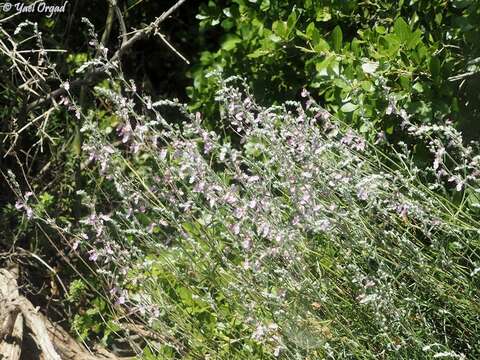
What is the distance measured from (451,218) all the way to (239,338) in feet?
3.21

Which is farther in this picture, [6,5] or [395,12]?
[6,5]

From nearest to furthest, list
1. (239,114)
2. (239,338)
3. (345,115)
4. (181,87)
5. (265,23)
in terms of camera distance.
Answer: (239,114)
(239,338)
(345,115)
(265,23)
(181,87)

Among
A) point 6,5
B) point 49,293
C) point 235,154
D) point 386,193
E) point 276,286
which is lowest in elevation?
point 49,293

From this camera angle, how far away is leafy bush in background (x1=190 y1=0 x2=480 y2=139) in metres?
3.44

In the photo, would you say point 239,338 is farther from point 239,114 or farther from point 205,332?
point 239,114

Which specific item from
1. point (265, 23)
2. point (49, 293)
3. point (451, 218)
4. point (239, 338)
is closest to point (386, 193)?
point (451, 218)

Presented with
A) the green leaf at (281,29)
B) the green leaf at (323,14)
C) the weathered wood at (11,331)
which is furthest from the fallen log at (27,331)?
the green leaf at (323,14)

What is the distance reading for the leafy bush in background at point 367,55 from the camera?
11.3ft

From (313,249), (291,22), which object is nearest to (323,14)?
(291,22)

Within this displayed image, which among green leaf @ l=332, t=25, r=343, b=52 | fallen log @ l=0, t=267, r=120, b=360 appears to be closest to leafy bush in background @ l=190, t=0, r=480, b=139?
green leaf @ l=332, t=25, r=343, b=52

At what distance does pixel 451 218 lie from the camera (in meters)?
2.76

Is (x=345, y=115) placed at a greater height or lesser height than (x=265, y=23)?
lesser

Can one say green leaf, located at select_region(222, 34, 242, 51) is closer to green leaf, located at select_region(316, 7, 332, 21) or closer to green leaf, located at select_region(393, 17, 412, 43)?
green leaf, located at select_region(316, 7, 332, 21)

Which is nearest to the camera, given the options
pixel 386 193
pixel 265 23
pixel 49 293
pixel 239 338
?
pixel 386 193
